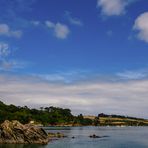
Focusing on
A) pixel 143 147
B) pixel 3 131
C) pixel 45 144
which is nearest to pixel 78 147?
pixel 45 144

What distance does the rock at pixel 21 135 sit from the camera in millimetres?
133500

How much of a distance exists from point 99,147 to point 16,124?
1345 inches

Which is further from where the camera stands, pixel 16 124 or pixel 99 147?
pixel 16 124

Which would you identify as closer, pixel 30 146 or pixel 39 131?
pixel 30 146

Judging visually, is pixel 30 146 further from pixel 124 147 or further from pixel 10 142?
pixel 124 147

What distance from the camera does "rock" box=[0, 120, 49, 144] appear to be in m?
134

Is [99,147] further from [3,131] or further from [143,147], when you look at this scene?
[3,131]

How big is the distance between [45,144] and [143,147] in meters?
32.4

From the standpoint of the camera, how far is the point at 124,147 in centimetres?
12412

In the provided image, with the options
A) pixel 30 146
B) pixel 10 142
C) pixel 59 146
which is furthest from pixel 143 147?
pixel 10 142

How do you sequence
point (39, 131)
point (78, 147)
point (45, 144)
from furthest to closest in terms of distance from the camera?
point (39, 131) → point (45, 144) → point (78, 147)

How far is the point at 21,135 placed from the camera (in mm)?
135125

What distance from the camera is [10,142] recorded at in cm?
13150

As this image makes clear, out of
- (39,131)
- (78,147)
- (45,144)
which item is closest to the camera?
(78,147)
